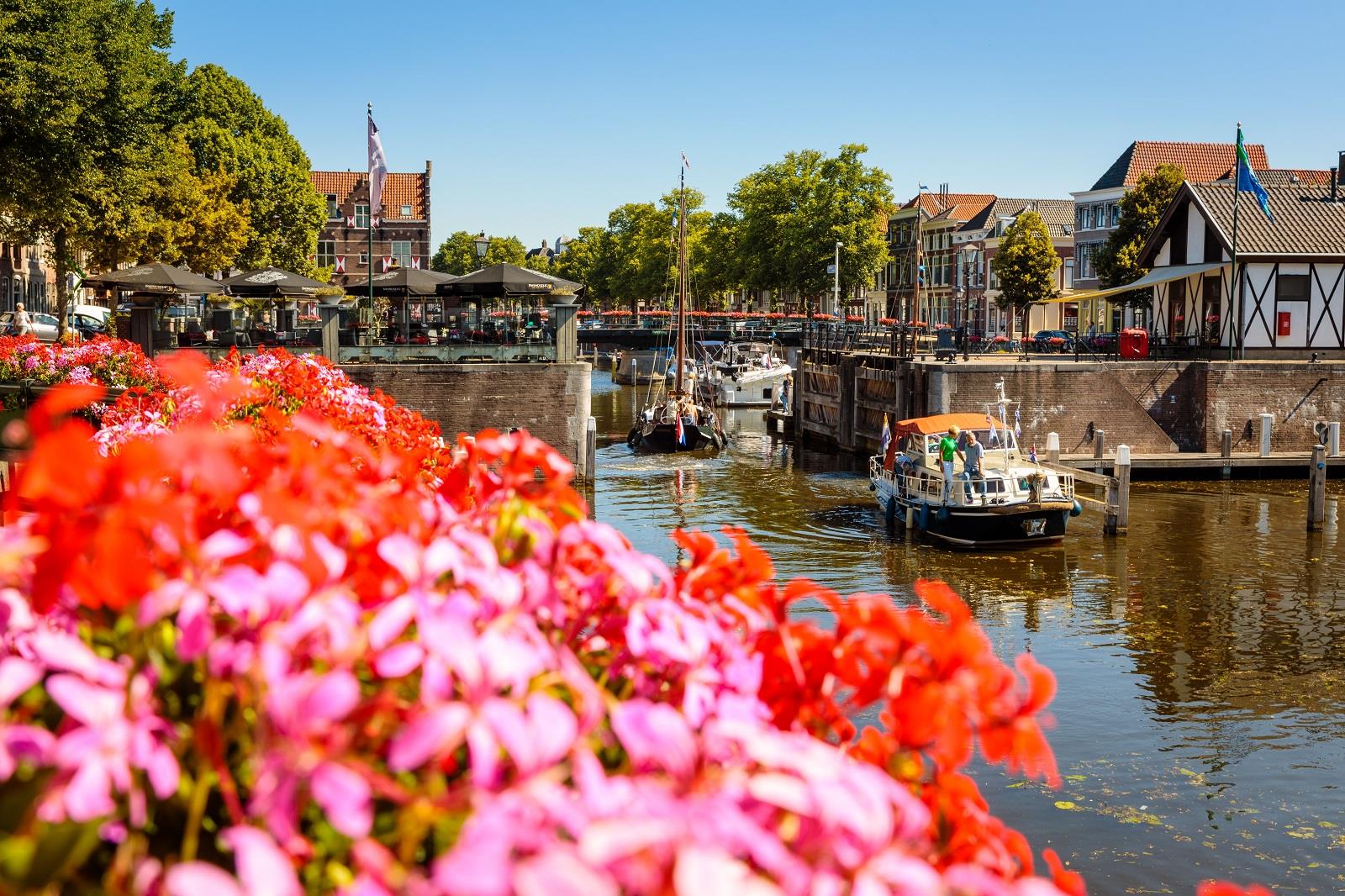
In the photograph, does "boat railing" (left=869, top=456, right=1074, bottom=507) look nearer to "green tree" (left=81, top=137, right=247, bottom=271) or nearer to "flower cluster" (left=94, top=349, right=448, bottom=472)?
"flower cluster" (left=94, top=349, right=448, bottom=472)

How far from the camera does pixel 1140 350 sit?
4300 cm

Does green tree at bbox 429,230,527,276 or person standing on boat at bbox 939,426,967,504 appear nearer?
person standing on boat at bbox 939,426,967,504

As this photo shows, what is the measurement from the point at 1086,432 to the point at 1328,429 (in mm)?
6256

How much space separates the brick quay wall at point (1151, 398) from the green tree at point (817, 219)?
47270 mm

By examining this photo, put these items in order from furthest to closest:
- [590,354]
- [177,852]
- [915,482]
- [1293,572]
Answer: [590,354]
[915,482]
[1293,572]
[177,852]

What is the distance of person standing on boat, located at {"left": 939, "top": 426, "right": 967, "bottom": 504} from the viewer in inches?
1043

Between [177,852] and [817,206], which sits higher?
[817,206]

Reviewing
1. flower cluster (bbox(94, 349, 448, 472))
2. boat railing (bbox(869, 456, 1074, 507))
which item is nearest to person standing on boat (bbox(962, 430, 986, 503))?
boat railing (bbox(869, 456, 1074, 507))

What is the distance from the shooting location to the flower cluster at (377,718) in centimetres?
175

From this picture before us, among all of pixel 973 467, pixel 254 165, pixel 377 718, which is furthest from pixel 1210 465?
pixel 254 165

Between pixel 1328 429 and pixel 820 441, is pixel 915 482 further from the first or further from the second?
pixel 820 441

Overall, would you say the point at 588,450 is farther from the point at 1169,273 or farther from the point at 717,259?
the point at 717,259

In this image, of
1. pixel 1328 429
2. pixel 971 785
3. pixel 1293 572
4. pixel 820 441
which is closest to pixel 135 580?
pixel 971 785

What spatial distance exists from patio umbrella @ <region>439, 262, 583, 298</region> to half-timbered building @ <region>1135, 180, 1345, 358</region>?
68.9ft
